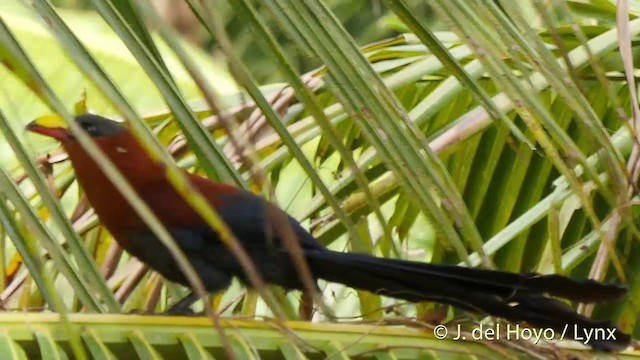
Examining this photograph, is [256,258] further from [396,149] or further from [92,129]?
[396,149]

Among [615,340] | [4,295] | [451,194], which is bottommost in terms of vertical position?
[615,340]

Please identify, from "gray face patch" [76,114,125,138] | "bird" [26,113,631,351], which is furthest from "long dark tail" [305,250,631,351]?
"gray face patch" [76,114,125,138]

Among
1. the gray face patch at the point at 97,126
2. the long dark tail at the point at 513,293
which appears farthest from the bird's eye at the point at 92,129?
the long dark tail at the point at 513,293

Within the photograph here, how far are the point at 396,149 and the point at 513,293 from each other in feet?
1.31

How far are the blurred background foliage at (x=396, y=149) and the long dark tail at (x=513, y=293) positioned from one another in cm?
4

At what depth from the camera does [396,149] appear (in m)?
0.71

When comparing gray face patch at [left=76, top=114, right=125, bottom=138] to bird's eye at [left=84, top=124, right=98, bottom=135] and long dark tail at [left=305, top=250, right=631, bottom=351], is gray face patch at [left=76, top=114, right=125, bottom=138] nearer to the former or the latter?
bird's eye at [left=84, top=124, right=98, bottom=135]

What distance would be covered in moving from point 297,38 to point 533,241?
137cm

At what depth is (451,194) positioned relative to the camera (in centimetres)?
79

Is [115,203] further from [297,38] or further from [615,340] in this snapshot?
[297,38]

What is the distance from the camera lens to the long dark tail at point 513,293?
1.01 metres

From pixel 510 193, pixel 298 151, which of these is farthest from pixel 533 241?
pixel 298 151

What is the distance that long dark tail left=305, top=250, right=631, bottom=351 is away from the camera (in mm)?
1008

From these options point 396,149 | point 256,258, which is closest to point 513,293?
point 396,149
